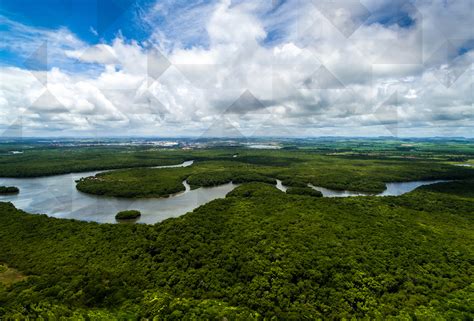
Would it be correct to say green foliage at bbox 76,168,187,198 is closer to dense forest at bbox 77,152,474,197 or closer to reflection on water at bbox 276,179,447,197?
dense forest at bbox 77,152,474,197

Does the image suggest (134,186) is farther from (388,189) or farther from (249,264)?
(388,189)

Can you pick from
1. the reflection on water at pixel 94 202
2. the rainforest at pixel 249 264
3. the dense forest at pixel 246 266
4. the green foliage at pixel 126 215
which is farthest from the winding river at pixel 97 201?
the dense forest at pixel 246 266

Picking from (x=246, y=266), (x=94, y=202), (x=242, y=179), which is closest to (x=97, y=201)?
(x=94, y=202)

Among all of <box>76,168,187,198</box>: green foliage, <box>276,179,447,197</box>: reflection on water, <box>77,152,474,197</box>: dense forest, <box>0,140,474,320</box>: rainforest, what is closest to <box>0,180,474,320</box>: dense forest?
<box>0,140,474,320</box>: rainforest

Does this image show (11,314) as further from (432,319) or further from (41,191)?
(41,191)

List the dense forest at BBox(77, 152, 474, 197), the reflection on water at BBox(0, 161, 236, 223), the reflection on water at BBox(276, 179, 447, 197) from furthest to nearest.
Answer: the reflection on water at BBox(276, 179, 447, 197), the dense forest at BBox(77, 152, 474, 197), the reflection on water at BBox(0, 161, 236, 223)

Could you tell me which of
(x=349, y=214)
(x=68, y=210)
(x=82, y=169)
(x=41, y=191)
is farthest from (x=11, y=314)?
(x=82, y=169)
